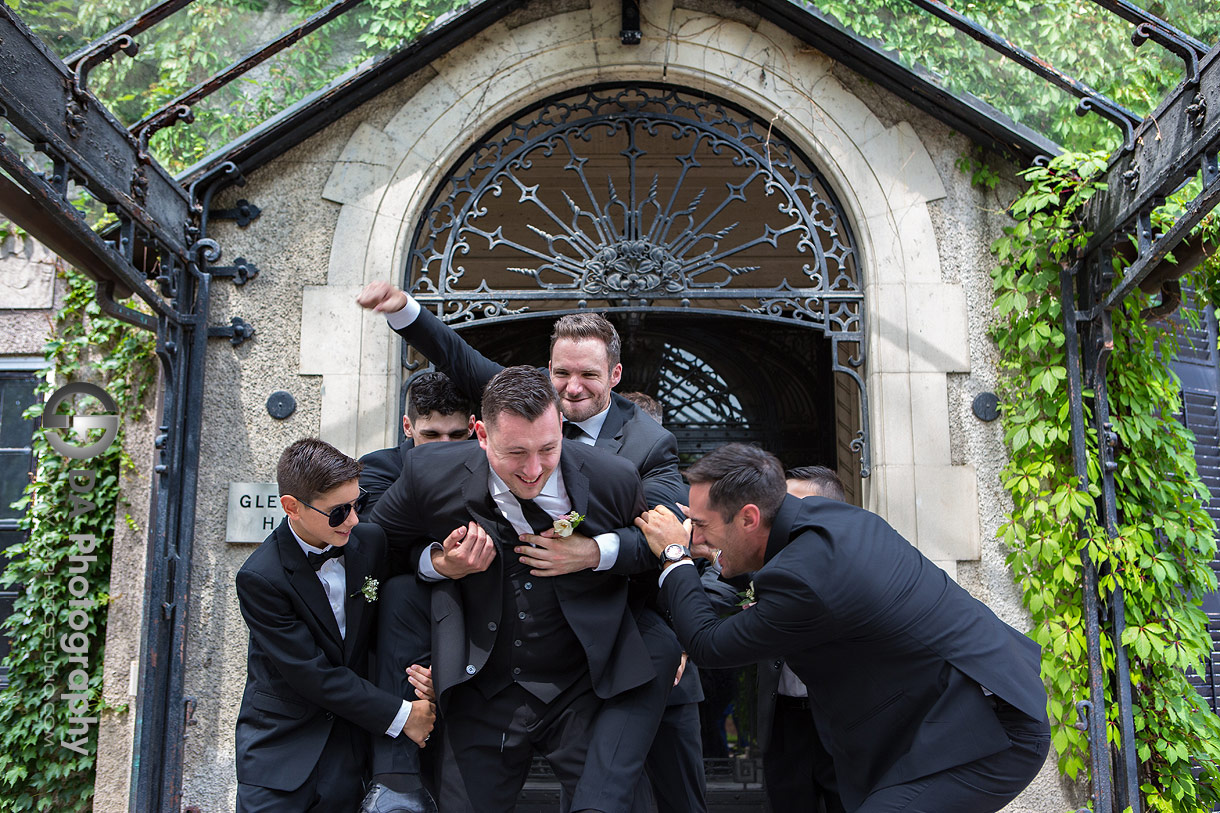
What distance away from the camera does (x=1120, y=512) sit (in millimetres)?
5090

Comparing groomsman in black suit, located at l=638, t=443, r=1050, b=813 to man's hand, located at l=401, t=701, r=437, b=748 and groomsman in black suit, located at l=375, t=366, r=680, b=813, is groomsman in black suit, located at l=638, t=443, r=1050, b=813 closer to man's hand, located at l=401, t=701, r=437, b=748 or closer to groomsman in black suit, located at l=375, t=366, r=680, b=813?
groomsman in black suit, located at l=375, t=366, r=680, b=813

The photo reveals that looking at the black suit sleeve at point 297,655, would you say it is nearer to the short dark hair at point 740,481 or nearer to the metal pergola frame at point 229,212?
the short dark hair at point 740,481

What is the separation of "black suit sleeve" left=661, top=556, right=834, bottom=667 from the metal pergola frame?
2506 millimetres

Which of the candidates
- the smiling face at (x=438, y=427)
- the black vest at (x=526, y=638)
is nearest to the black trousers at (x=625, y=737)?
the black vest at (x=526, y=638)

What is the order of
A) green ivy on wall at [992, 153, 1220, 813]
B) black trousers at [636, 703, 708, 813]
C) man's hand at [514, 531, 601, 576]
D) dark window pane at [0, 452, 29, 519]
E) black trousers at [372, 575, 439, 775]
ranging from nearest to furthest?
man's hand at [514, 531, 601, 576], black trousers at [372, 575, 439, 775], black trousers at [636, 703, 708, 813], green ivy on wall at [992, 153, 1220, 813], dark window pane at [0, 452, 29, 519]

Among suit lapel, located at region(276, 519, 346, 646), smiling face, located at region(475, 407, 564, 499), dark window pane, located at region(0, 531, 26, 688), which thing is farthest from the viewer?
dark window pane, located at region(0, 531, 26, 688)

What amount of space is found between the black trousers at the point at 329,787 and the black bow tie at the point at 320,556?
0.54 meters

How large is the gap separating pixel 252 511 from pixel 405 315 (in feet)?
6.52

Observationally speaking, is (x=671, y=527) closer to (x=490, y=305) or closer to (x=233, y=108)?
(x=490, y=305)

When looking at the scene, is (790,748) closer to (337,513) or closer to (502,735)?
(502,735)

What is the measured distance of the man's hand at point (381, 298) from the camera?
12.0ft

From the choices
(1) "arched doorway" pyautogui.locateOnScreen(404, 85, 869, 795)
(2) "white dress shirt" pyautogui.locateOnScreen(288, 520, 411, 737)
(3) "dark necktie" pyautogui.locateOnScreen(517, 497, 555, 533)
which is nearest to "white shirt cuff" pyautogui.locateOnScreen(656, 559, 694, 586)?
(3) "dark necktie" pyautogui.locateOnScreen(517, 497, 555, 533)

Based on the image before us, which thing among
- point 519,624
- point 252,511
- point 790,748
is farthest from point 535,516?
point 252,511

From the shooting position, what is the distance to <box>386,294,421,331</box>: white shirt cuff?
3.88 metres
